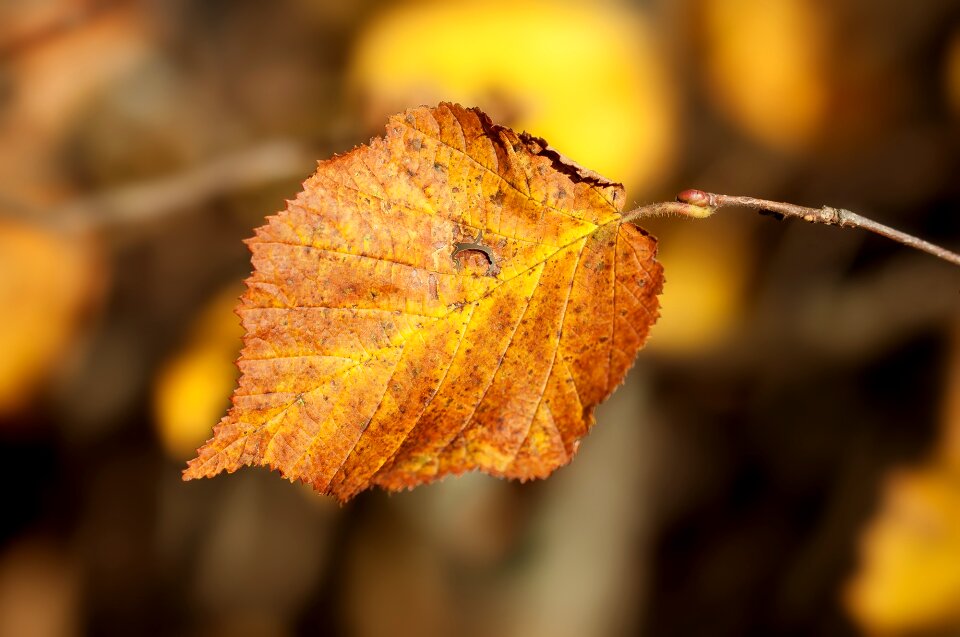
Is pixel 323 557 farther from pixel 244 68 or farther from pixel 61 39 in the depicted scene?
pixel 61 39

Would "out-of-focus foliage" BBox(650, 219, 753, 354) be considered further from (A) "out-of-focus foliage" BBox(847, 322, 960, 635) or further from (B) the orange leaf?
(B) the orange leaf

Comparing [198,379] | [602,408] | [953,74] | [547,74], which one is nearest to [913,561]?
[602,408]

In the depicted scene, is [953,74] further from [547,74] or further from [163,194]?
[163,194]

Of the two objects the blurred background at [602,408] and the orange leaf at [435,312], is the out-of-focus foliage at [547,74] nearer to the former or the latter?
the blurred background at [602,408]

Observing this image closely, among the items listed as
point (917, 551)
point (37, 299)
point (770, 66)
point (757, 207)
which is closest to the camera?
point (757, 207)

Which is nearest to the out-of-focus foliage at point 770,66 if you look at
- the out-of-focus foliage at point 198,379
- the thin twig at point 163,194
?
the thin twig at point 163,194

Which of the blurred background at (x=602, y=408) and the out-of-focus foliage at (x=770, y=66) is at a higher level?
the out-of-focus foliage at (x=770, y=66)
